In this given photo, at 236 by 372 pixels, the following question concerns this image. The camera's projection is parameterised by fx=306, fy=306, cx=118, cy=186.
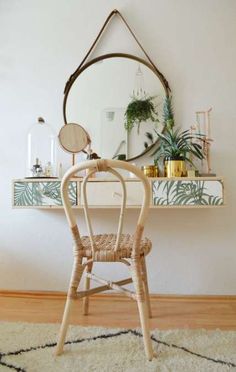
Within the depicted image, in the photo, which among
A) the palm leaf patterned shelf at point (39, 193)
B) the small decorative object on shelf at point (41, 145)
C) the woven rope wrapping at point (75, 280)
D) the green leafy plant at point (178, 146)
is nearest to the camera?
the woven rope wrapping at point (75, 280)

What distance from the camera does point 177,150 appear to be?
1.78 metres

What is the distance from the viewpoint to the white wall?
1.96 meters

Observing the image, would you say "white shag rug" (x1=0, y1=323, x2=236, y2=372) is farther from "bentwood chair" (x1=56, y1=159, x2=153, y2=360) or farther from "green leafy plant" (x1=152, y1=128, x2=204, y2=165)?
"green leafy plant" (x1=152, y1=128, x2=204, y2=165)

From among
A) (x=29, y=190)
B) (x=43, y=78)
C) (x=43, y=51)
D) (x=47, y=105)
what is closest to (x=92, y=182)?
(x=29, y=190)

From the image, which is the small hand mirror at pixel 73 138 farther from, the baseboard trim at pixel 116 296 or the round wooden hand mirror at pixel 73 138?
the baseboard trim at pixel 116 296

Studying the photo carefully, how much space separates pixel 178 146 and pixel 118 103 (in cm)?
51

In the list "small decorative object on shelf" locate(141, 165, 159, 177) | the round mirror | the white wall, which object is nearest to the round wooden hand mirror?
the round mirror

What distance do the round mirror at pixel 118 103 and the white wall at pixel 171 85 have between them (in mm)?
85

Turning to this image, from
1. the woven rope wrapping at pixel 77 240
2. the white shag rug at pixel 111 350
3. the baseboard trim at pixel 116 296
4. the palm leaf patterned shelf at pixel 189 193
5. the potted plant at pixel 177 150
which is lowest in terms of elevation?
the baseboard trim at pixel 116 296

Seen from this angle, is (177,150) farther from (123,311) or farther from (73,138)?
(123,311)

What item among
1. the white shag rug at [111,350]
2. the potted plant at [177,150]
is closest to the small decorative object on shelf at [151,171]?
the potted plant at [177,150]

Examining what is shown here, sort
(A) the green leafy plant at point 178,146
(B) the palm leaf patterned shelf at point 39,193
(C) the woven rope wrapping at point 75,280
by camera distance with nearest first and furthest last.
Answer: (C) the woven rope wrapping at point 75,280, (B) the palm leaf patterned shelf at point 39,193, (A) the green leafy plant at point 178,146

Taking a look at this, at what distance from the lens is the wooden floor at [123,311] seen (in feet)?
5.02

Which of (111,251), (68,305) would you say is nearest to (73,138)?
(111,251)
